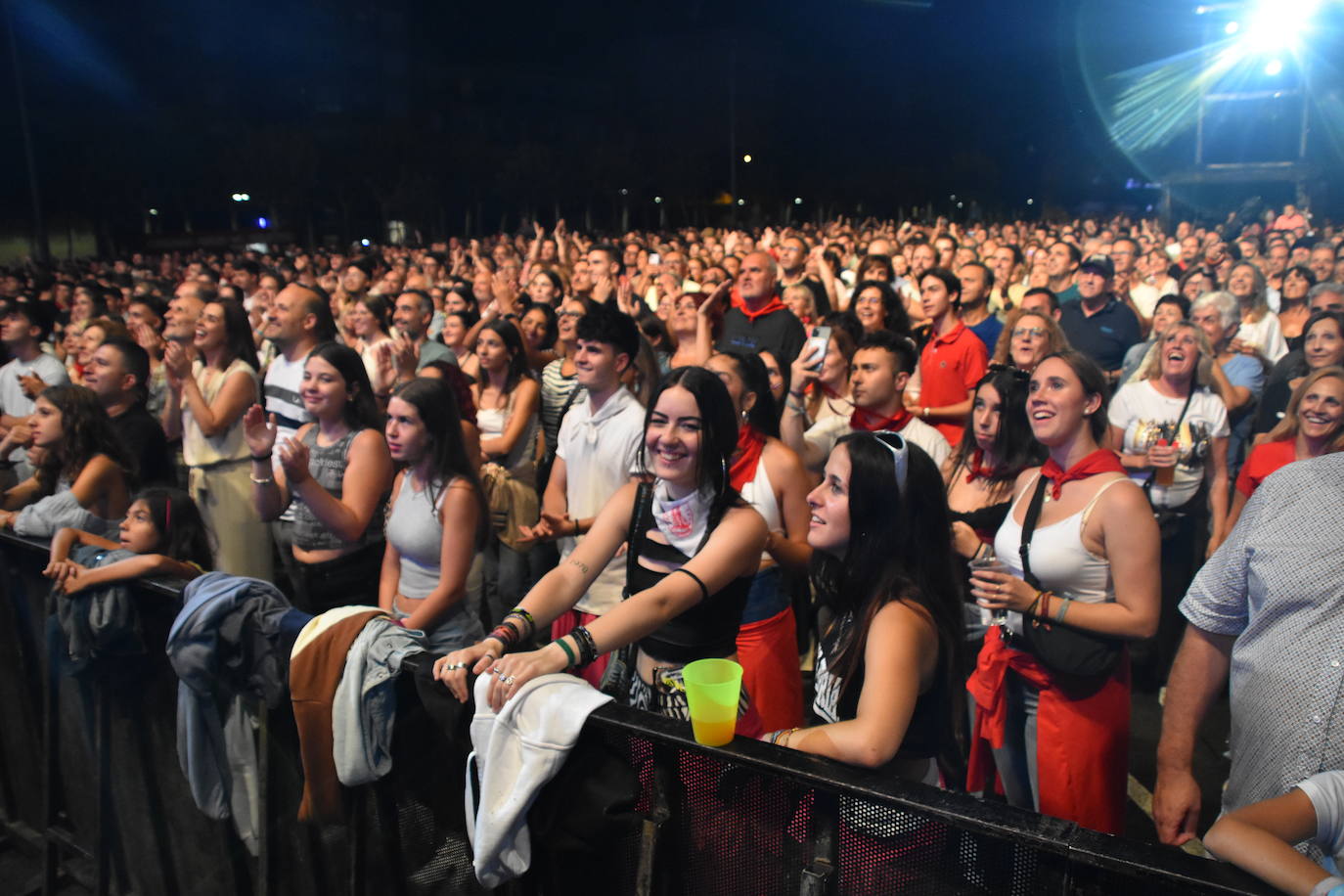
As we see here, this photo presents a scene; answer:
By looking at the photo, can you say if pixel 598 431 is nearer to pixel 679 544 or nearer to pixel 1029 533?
pixel 679 544

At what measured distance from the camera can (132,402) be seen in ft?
16.8

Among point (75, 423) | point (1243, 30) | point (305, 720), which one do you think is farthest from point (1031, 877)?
point (1243, 30)

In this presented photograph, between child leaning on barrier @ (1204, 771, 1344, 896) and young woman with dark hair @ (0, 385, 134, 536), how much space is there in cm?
436

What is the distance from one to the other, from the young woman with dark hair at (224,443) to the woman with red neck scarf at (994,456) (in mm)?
3821

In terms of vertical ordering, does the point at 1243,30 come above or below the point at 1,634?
above

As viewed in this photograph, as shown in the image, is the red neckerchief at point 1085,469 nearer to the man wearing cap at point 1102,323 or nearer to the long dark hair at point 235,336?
the man wearing cap at point 1102,323

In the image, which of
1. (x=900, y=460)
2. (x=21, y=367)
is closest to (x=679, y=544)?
(x=900, y=460)

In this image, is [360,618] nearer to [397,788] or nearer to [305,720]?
[305,720]

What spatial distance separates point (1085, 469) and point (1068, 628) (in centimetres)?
54

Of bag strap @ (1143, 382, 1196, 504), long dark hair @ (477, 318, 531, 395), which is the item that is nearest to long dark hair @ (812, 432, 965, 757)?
bag strap @ (1143, 382, 1196, 504)

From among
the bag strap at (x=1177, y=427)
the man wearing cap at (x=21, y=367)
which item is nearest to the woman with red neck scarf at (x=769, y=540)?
the bag strap at (x=1177, y=427)

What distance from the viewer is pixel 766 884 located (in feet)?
6.10

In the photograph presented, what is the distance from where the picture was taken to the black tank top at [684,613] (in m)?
2.74

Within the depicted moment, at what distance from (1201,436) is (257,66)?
4407cm
